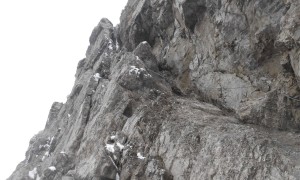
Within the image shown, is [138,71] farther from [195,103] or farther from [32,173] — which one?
[32,173]

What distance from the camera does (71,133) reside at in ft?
95.3

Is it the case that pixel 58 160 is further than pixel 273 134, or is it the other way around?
pixel 58 160

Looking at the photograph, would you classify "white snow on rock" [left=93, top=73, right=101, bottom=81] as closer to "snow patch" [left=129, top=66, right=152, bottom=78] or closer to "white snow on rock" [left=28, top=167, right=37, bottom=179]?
"snow patch" [left=129, top=66, right=152, bottom=78]

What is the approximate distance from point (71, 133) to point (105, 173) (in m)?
9.26

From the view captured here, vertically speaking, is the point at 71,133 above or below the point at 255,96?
below

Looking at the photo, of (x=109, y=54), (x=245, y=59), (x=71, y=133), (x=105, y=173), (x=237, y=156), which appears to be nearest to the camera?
(x=237, y=156)

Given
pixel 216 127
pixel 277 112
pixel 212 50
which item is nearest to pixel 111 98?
pixel 212 50

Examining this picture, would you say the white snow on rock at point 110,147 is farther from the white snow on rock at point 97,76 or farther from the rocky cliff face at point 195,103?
the white snow on rock at point 97,76

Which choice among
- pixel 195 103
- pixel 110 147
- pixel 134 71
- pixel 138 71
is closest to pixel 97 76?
pixel 134 71

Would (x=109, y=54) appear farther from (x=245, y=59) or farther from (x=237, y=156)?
(x=237, y=156)

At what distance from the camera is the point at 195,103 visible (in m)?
23.8

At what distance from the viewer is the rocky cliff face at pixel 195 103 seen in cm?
1681

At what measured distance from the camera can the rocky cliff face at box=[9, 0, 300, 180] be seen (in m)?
16.8

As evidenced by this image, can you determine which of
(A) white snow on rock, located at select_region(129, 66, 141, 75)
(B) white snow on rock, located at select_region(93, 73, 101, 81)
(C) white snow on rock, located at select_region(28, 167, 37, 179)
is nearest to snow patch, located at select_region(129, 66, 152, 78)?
(A) white snow on rock, located at select_region(129, 66, 141, 75)
